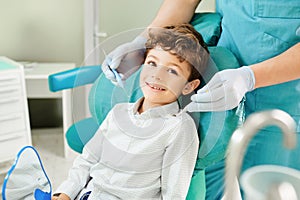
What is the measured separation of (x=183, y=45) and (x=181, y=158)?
0.32 m

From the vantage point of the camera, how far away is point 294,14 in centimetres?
111

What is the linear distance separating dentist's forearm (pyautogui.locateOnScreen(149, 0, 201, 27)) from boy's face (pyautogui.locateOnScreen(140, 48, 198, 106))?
0.82 ft

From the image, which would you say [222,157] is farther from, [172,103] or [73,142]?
[73,142]

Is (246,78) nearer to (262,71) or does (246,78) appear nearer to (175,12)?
(262,71)

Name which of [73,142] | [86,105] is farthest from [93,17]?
[86,105]

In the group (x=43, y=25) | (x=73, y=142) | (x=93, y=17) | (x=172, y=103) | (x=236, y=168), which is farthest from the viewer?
(x=43, y=25)

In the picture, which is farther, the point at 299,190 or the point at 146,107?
the point at 146,107

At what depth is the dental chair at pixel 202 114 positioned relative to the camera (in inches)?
45.7

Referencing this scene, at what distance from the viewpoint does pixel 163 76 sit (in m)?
1.13

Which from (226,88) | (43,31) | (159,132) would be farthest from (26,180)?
(43,31)

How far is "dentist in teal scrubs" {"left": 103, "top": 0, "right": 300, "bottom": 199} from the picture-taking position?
3.50 ft

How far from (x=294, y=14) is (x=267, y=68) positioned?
7.0 inches

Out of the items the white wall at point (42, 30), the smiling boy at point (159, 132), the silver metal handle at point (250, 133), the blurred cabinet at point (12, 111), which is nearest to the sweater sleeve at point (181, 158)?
the smiling boy at point (159, 132)

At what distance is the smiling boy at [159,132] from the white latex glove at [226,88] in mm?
79
